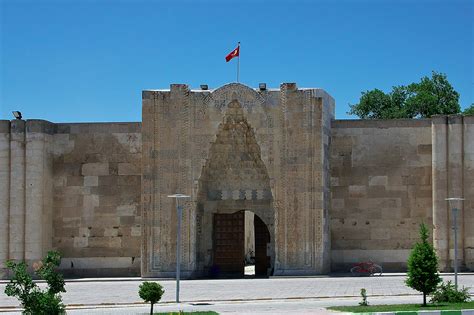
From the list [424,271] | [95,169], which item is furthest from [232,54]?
[424,271]

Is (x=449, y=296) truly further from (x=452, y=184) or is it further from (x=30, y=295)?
(x=452, y=184)

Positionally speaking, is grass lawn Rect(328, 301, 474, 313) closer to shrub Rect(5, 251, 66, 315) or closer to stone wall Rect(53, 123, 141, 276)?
shrub Rect(5, 251, 66, 315)

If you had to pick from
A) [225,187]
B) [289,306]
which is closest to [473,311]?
[289,306]

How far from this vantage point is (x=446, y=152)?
31438 millimetres

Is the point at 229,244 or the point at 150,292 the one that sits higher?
the point at 229,244

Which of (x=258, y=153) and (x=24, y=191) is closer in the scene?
(x=258, y=153)

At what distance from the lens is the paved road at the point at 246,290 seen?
2261 centimetres

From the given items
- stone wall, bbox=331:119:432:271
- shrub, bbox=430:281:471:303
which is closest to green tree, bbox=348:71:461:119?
stone wall, bbox=331:119:432:271

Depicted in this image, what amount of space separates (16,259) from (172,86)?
8284 millimetres

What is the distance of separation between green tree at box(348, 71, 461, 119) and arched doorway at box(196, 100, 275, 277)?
22.5m

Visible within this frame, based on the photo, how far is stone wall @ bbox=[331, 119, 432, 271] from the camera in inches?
1256

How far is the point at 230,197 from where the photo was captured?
31719mm

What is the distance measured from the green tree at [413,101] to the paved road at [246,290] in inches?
945

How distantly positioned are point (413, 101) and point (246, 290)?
101 ft
